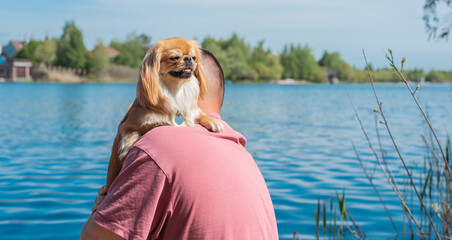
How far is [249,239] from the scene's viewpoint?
1688 mm

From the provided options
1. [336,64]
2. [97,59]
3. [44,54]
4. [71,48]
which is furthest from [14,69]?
[336,64]

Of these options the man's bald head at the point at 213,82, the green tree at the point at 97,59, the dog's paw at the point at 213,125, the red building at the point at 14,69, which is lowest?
the red building at the point at 14,69

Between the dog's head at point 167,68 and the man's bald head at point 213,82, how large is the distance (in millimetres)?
124

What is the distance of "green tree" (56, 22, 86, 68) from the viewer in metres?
90.5

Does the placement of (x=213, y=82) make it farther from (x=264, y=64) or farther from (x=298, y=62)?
(x=298, y=62)

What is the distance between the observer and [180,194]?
1592 millimetres

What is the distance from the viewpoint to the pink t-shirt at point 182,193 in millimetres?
1551

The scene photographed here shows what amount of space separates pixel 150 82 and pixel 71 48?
94.1 meters

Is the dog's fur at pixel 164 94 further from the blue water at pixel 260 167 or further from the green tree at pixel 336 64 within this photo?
the green tree at pixel 336 64

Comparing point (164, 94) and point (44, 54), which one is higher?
point (164, 94)

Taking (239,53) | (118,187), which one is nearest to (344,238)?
(118,187)

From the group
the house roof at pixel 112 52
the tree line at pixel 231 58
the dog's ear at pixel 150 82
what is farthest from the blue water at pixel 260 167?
the house roof at pixel 112 52

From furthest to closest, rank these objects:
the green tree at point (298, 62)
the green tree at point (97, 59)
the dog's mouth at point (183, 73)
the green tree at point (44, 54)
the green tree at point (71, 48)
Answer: the green tree at point (298, 62) < the green tree at point (44, 54) < the green tree at point (97, 59) < the green tree at point (71, 48) < the dog's mouth at point (183, 73)

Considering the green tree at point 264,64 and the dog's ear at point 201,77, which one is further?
the green tree at point 264,64
